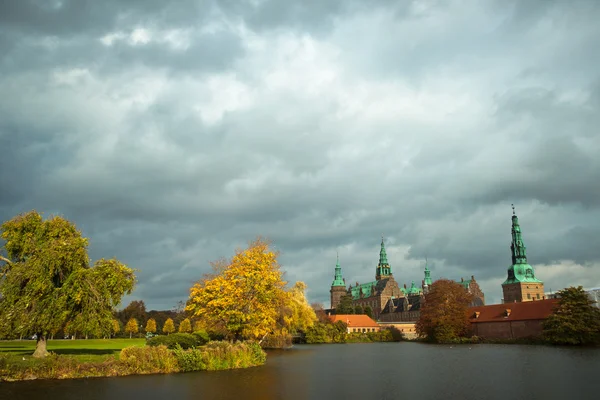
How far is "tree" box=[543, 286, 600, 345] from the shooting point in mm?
57125

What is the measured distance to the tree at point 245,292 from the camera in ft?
122

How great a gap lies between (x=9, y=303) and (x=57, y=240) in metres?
4.42

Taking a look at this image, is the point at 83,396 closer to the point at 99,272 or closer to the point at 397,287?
the point at 99,272

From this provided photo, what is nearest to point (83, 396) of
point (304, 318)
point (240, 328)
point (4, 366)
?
point (4, 366)

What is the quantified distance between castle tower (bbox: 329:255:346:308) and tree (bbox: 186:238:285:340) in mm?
138247

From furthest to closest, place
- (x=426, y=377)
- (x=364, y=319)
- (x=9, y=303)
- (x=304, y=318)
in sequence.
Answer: (x=364, y=319) → (x=304, y=318) → (x=9, y=303) → (x=426, y=377)

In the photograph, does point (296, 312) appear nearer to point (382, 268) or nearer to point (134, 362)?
point (134, 362)

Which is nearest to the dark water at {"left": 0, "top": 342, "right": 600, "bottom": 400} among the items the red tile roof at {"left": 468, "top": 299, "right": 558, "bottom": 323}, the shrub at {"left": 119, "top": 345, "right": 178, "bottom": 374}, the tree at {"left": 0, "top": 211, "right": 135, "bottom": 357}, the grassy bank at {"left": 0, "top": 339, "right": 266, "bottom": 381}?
the grassy bank at {"left": 0, "top": 339, "right": 266, "bottom": 381}

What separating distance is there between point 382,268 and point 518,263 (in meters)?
56.5

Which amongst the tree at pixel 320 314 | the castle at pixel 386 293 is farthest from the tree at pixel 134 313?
the castle at pixel 386 293

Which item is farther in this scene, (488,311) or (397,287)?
(397,287)

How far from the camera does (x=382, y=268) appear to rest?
592 feet

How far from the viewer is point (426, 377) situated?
25.6 metres

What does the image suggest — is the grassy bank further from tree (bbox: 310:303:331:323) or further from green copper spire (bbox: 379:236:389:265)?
green copper spire (bbox: 379:236:389:265)
